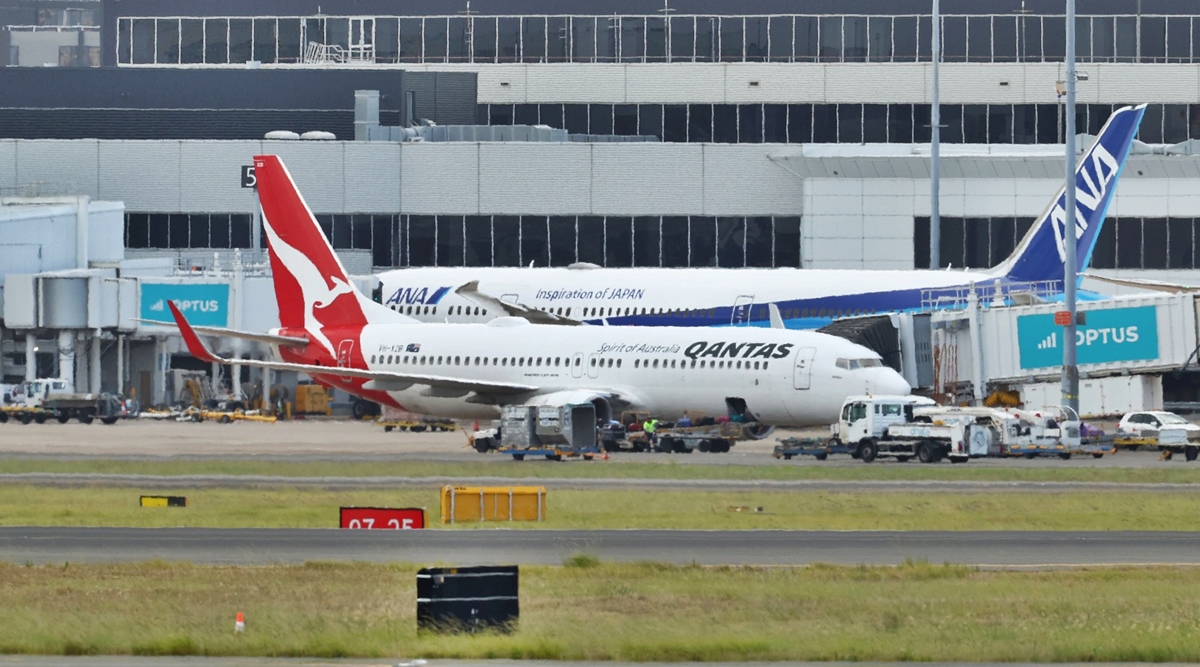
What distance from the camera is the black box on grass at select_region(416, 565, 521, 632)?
76.2 ft

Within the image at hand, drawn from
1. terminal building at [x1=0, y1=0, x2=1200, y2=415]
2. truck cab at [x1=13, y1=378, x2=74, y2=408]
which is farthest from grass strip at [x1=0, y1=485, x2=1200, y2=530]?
terminal building at [x1=0, y1=0, x2=1200, y2=415]

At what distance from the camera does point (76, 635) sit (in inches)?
922

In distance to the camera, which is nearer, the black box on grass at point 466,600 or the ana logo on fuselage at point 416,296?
the black box on grass at point 466,600

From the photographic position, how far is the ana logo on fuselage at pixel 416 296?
78.1 meters

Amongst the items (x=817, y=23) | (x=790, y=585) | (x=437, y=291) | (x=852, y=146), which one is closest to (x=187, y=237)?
(x=437, y=291)

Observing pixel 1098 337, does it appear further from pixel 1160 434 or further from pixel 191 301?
pixel 191 301

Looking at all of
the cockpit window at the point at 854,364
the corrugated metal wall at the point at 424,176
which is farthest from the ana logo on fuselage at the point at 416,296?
the cockpit window at the point at 854,364

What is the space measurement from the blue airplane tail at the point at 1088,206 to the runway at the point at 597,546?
39.0 m

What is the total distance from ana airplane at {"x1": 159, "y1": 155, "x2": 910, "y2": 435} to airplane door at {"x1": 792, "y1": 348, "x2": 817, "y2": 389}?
0.04m

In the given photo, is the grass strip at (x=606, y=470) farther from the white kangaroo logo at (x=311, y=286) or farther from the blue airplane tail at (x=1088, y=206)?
the blue airplane tail at (x=1088, y=206)

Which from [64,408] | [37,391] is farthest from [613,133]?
[64,408]

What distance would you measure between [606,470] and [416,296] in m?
27.8

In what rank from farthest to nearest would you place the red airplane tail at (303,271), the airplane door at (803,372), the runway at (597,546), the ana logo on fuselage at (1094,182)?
the ana logo on fuselage at (1094,182)
the red airplane tail at (303,271)
the airplane door at (803,372)
the runway at (597,546)

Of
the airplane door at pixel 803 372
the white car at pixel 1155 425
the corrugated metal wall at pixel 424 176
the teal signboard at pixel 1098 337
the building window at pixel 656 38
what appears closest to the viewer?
the airplane door at pixel 803 372
